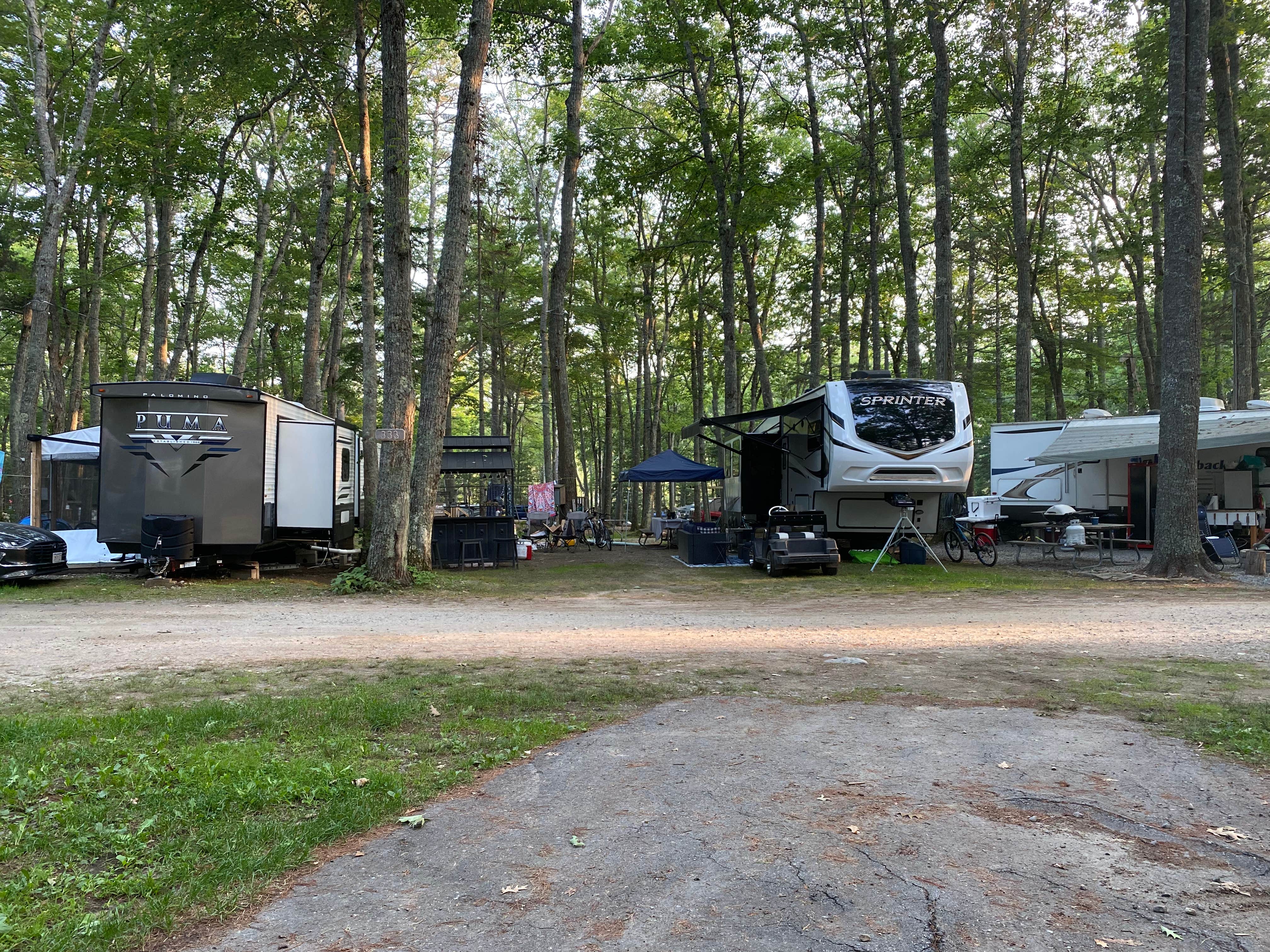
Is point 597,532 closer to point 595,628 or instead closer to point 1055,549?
point 1055,549

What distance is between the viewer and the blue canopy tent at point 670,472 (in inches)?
791

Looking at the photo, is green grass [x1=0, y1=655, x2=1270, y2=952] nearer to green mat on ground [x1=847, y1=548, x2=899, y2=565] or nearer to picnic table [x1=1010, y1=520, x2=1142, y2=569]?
green mat on ground [x1=847, y1=548, x2=899, y2=565]

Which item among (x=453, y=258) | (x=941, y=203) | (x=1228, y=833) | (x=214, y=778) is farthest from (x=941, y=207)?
(x=214, y=778)

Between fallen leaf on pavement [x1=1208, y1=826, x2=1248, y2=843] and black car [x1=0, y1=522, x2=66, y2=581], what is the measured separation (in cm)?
1416

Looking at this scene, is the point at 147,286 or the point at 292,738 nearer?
the point at 292,738

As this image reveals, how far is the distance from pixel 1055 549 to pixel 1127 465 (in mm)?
5650

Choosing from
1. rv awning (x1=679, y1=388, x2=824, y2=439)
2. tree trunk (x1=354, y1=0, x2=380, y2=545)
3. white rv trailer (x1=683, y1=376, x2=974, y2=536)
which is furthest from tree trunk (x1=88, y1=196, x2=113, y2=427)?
white rv trailer (x1=683, y1=376, x2=974, y2=536)

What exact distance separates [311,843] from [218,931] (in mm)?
596

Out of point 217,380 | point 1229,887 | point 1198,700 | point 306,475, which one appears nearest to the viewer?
point 1229,887

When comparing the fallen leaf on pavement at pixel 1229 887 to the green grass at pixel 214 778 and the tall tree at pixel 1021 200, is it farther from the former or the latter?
the tall tree at pixel 1021 200

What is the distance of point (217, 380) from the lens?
1269cm

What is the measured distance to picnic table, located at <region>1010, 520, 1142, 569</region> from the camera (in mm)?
14766

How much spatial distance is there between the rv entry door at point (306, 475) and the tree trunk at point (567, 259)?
7.09 meters

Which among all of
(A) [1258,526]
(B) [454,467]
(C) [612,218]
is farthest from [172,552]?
(C) [612,218]
